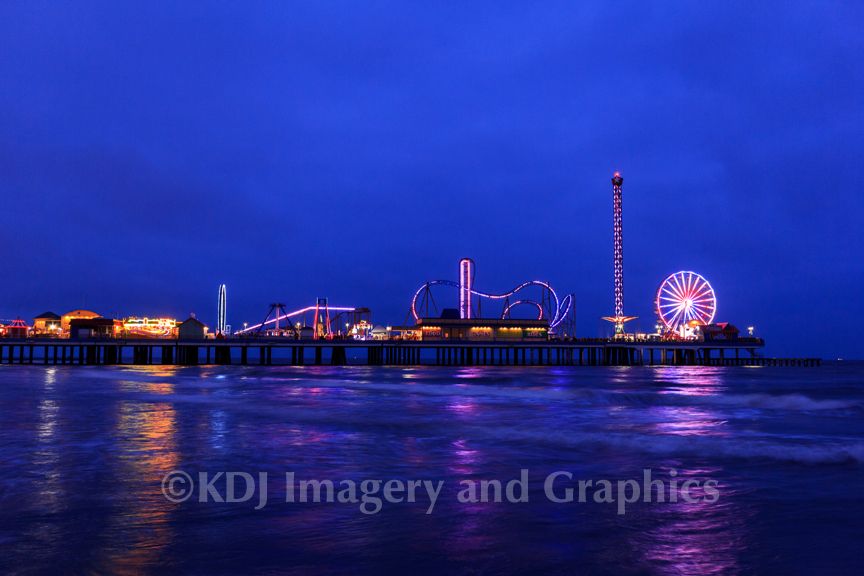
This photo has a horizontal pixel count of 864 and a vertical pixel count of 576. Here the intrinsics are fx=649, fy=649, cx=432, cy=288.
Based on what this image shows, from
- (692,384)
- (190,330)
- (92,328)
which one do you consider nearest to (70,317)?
(92,328)

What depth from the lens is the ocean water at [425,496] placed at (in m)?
7.91

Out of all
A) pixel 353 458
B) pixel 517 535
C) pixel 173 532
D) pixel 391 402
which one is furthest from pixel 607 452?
pixel 391 402

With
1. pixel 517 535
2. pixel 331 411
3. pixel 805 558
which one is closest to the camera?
pixel 805 558

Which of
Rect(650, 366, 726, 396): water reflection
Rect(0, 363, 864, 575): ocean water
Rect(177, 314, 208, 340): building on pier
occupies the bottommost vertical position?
Rect(650, 366, 726, 396): water reflection

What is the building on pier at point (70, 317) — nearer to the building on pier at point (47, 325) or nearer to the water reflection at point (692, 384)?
the building on pier at point (47, 325)

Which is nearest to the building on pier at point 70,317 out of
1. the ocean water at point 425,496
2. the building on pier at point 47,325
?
the building on pier at point 47,325

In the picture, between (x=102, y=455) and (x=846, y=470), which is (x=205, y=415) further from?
(x=846, y=470)

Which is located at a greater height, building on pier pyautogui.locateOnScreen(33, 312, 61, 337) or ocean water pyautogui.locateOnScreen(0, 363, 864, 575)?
building on pier pyautogui.locateOnScreen(33, 312, 61, 337)

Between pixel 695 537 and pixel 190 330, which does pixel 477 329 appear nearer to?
pixel 190 330

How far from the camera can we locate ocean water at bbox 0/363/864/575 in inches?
312

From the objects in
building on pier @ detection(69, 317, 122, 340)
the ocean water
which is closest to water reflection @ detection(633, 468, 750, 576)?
the ocean water

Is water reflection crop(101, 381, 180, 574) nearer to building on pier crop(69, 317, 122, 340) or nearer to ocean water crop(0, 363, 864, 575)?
ocean water crop(0, 363, 864, 575)

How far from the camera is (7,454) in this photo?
15414 millimetres

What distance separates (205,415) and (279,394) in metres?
11.8
